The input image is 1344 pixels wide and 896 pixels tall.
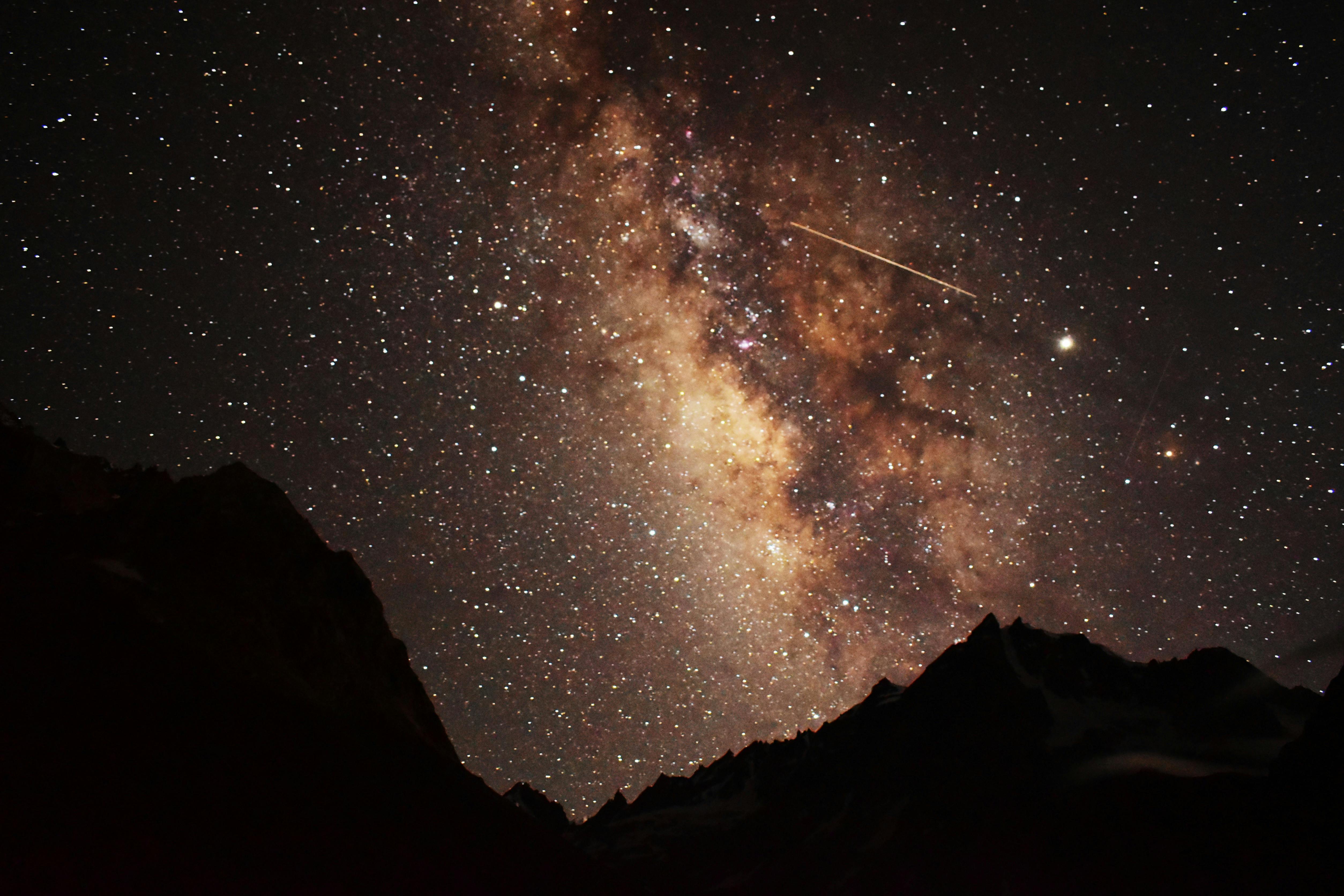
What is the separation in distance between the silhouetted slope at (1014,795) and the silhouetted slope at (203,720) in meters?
14.9

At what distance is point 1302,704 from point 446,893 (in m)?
78.4

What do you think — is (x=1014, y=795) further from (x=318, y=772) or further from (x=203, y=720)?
(x=203, y=720)

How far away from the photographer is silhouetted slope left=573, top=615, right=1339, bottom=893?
30.2 metres

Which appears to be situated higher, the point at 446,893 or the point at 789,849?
the point at 446,893

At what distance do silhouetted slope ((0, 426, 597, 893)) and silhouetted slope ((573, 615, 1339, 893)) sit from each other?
585 inches

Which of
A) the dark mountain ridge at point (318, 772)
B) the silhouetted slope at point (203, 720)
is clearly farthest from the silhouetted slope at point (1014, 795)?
the silhouetted slope at point (203, 720)

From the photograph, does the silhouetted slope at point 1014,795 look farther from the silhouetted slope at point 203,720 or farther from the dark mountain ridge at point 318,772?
the silhouetted slope at point 203,720

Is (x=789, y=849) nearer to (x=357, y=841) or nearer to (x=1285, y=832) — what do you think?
(x=1285, y=832)

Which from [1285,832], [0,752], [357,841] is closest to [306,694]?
[357,841]

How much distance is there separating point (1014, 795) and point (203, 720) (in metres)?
48.6

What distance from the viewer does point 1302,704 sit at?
59.1 m

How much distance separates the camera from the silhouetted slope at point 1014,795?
30.2 metres

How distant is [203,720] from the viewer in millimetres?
17219

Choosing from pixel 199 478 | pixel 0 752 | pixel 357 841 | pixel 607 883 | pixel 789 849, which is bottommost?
pixel 789 849
